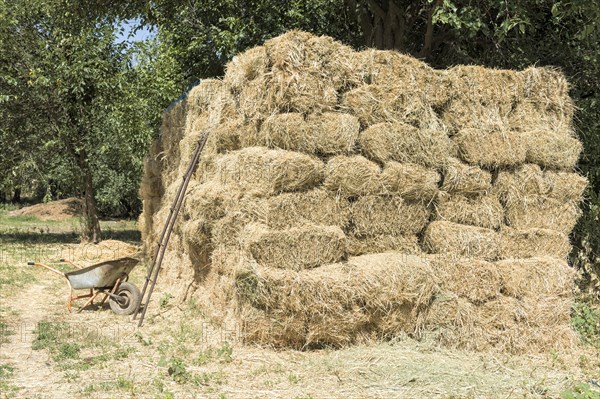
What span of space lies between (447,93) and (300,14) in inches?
270

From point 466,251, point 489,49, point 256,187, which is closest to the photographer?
Answer: point 256,187

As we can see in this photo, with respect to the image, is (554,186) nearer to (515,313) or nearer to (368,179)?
(515,313)

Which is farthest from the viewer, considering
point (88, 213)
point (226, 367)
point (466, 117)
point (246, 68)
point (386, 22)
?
point (88, 213)

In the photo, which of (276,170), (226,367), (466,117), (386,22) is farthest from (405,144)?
(386,22)

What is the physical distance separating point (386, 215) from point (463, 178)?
100cm

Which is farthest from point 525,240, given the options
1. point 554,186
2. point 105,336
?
point 105,336

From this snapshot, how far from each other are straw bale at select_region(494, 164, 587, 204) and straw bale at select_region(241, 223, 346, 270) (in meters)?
2.16

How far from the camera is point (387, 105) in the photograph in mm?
7195

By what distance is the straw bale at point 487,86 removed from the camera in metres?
7.59

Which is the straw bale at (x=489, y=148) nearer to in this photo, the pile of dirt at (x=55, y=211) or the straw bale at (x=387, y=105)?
the straw bale at (x=387, y=105)

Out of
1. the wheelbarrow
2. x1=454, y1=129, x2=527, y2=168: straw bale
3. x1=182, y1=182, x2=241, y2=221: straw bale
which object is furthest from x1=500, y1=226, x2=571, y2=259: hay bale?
the wheelbarrow

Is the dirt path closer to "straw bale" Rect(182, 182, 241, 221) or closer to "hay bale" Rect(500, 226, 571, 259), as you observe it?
"straw bale" Rect(182, 182, 241, 221)

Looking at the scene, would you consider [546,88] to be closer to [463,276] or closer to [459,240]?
[459,240]

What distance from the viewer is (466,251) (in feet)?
23.9
